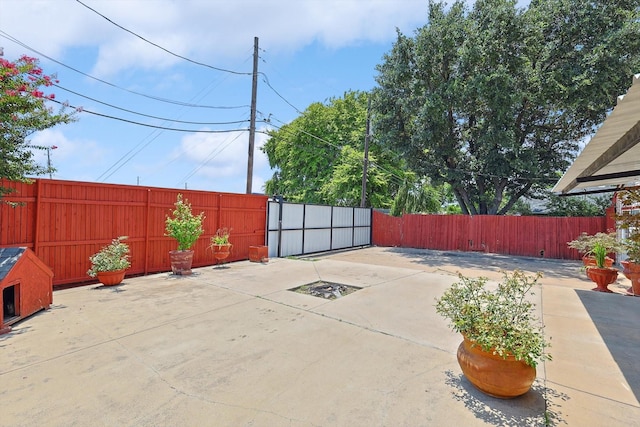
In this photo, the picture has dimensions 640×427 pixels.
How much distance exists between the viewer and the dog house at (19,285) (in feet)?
11.9

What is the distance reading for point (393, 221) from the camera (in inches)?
613

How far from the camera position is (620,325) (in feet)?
13.1

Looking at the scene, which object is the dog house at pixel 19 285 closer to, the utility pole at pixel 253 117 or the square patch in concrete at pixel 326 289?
the square patch in concrete at pixel 326 289

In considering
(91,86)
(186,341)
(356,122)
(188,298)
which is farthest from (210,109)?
(356,122)

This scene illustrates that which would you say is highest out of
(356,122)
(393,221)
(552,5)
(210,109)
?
(552,5)

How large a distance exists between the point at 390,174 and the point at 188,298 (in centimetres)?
1812

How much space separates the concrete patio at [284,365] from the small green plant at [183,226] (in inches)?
68.4

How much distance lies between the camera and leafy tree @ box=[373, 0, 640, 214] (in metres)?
11.2

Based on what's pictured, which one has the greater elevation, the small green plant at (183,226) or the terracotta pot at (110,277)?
→ the small green plant at (183,226)

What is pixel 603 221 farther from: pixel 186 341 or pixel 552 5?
pixel 186 341

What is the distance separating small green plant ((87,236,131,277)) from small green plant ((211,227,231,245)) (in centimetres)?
224

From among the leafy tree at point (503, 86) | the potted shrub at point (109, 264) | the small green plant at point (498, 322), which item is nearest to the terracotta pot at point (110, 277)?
the potted shrub at point (109, 264)

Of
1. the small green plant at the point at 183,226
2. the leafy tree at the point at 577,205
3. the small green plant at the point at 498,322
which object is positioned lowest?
the small green plant at the point at 498,322

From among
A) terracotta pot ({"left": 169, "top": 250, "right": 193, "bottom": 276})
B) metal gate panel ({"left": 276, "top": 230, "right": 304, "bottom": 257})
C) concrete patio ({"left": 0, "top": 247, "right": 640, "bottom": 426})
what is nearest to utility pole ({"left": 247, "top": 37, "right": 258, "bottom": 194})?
metal gate panel ({"left": 276, "top": 230, "right": 304, "bottom": 257})
